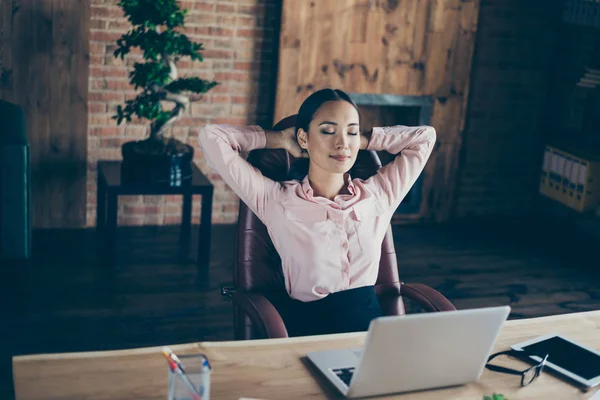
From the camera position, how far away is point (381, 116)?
Answer: 5.13m

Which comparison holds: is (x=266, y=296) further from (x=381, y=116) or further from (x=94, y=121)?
(x=381, y=116)

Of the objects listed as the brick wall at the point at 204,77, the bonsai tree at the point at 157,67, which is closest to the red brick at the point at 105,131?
the brick wall at the point at 204,77

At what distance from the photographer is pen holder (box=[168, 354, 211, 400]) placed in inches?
58.7

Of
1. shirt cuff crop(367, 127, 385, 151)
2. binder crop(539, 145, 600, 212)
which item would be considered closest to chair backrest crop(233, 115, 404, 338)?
shirt cuff crop(367, 127, 385, 151)

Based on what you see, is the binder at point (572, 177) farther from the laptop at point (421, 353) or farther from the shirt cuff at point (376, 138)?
the laptop at point (421, 353)

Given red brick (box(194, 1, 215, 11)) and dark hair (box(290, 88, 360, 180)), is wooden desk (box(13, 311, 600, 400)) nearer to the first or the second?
dark hair (box(290, 88, 360, 180))

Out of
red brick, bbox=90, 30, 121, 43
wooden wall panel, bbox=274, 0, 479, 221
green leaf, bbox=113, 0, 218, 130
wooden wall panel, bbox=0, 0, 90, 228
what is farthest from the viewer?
wooden wall panel, bbox=274, 0, 479, 221

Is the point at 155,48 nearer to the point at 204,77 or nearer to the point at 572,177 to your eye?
the point at 204,77

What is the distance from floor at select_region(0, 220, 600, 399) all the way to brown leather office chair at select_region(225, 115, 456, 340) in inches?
41.4

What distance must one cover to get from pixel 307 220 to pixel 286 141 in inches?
11.0

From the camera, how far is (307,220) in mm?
2410

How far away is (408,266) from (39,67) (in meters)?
2.33

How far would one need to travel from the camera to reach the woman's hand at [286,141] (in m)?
2.52

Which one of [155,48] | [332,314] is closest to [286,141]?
[332,314]
